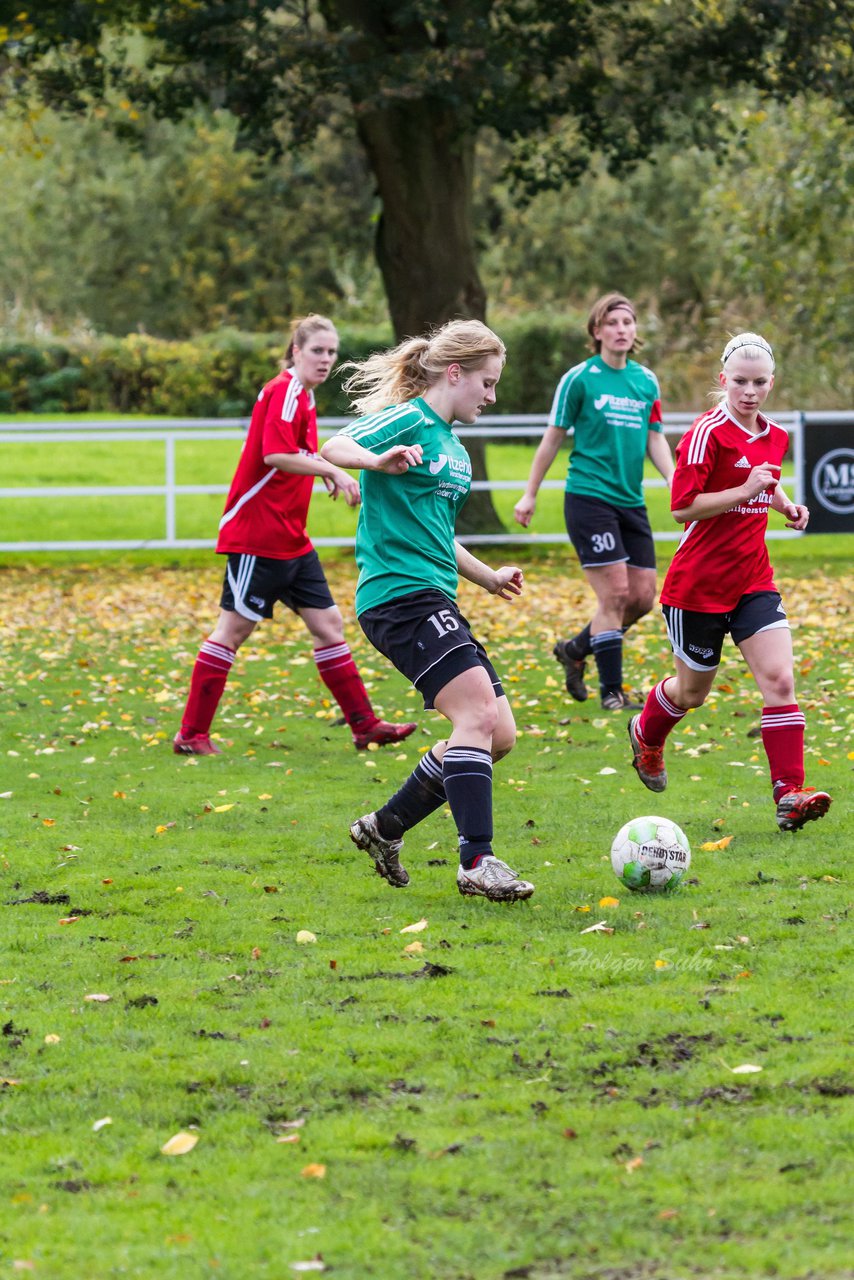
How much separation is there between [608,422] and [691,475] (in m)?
3.14

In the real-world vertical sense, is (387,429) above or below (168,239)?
A: below

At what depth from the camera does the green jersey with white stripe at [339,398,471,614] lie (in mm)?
5984

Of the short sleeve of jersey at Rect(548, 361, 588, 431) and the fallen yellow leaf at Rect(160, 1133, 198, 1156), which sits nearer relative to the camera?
the fallen yellow leaf at Rect(160, 1133, 198, 1156)

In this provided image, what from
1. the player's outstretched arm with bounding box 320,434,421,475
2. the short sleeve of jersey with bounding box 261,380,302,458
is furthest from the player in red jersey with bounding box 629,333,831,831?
the short sleeve of jersey with bounding box 261,380,302,458

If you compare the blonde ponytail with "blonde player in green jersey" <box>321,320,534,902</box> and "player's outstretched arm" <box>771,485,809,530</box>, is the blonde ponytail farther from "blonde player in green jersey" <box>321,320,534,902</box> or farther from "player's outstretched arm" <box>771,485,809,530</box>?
"player's outstretched arm" <box>771,485,809,530</box>

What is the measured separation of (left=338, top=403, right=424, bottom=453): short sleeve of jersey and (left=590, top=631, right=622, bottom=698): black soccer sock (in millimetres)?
4334

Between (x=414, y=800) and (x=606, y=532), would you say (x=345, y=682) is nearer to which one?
(x=606, y=532)

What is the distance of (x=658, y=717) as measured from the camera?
7.51m

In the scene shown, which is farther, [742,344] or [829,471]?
[829,471]

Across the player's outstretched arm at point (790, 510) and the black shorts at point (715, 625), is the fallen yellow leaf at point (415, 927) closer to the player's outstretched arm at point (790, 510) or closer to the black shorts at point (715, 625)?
the black shorts at point (715, 625)

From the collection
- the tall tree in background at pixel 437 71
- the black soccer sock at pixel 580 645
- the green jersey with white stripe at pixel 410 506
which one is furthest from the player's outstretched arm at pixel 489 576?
the tall tree in background at pixel 437 71

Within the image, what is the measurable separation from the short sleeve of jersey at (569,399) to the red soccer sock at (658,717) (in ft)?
9.34

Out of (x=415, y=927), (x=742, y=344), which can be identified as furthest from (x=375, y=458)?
(x=742, y=344)

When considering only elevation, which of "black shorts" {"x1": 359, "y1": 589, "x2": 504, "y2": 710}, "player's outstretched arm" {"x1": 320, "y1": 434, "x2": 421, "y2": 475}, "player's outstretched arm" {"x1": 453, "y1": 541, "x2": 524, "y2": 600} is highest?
"player's outstretched arm" {"x1": 320, "y1": 434, "x2": 421, "y2": 475}
